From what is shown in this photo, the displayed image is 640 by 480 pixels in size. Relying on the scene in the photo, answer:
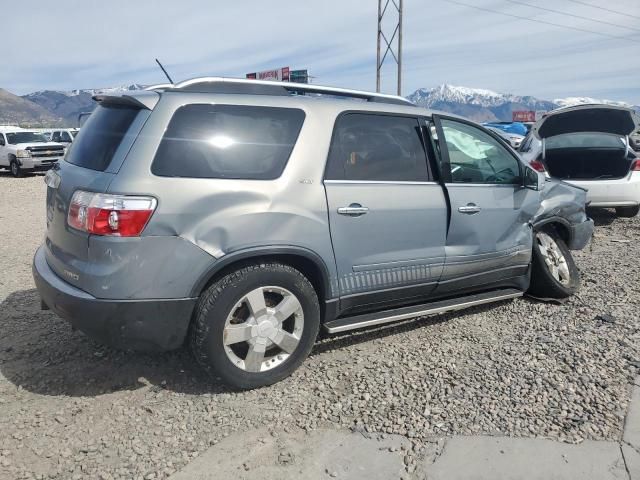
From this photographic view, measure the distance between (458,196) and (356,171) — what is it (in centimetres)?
91

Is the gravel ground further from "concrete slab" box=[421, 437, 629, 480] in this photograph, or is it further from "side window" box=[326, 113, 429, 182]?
"side window" box=[326, 113, 429, 182]

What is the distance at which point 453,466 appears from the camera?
101 inches

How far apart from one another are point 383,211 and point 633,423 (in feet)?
6.18

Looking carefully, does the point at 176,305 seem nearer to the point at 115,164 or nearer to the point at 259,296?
the point at 259,296

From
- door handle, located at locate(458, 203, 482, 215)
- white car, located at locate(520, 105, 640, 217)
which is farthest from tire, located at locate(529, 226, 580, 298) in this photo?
white car, located at locate(520, 105, 640, 217)

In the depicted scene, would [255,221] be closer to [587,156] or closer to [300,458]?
[300,458]

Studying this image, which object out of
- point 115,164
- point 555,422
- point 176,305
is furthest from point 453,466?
point 115,164

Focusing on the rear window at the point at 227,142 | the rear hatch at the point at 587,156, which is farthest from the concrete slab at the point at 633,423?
the rear hatch at the point at 587,156

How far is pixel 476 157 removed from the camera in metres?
4.31

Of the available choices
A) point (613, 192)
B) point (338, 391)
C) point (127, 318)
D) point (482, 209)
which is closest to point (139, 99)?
point (127, 318)

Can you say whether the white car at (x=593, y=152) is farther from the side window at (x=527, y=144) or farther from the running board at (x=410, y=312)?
the running board at (x=410, y=312)

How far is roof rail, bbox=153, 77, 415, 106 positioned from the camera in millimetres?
3241

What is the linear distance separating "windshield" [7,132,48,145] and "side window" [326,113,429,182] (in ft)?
69.9

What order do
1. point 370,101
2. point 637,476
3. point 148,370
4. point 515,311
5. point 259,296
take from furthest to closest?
point 515,311, point 370,101, point 148,370, point 259,296, point 637,476
